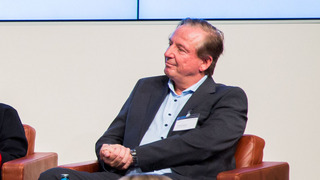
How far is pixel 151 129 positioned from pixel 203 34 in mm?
555

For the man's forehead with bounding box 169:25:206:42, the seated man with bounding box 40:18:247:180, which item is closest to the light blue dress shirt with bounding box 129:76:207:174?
the seated man with bounding box 40:18:247:180

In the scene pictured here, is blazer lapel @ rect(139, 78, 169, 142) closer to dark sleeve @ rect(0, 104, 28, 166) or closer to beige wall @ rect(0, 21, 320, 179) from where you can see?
dark sleeve @ rect(0, 104, 28, 166)

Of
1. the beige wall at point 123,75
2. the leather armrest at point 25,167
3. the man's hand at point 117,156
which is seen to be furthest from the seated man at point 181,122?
the beige wall at point 123,75

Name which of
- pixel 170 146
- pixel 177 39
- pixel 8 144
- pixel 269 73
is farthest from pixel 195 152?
pixel 269 73

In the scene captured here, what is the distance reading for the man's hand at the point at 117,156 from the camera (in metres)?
2.61

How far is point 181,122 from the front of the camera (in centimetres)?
276

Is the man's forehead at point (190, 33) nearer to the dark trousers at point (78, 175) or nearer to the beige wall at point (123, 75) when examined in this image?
the dark trousers at point (78, 175)

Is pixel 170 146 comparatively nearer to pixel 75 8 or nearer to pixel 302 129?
pixel 302 129

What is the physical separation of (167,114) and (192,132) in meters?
0.24

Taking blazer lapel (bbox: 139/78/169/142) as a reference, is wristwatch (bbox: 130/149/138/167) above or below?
below

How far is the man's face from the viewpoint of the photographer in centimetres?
292

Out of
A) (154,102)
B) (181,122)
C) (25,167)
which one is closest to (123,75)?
(154,102)

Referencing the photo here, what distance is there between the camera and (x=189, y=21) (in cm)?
302

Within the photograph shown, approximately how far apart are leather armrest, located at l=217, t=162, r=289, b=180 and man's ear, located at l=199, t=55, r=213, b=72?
0.56 metres
